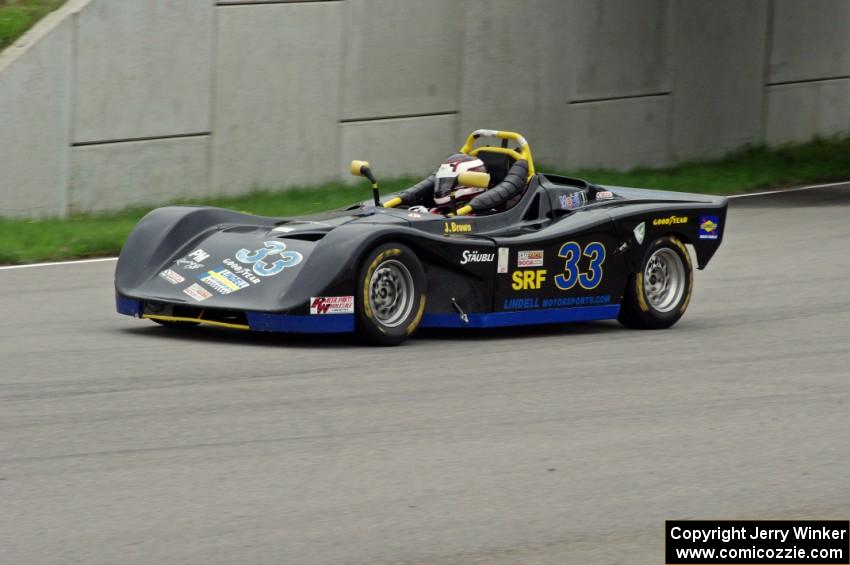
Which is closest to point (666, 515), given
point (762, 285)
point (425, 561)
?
point (425, 561)

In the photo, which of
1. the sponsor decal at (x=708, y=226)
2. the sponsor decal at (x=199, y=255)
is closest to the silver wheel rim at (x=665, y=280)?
the sponsor decal at (x=708, y=226)

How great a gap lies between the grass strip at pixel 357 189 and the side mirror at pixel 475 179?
→ 15.9ft

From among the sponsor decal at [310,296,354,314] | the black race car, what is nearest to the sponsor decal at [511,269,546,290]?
the black race car

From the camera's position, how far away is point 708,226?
1154 centimetres

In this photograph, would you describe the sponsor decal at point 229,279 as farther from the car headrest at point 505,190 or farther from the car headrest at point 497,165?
the car headrest at point 497,165

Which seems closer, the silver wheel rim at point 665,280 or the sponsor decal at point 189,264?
the sponsor decal at point 189,264

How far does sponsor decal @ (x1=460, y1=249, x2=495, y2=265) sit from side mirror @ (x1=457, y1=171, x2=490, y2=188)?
0.63m

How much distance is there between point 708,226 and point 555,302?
65.3 inches

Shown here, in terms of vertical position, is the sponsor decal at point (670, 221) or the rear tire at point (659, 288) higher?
the sponsor decal at point (670, 221)

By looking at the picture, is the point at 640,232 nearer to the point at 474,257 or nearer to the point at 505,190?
the point at 505,190

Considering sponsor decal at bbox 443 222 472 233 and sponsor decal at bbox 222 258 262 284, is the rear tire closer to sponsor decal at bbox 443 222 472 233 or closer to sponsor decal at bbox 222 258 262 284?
sponsor decal at bbox 443 222 472 233

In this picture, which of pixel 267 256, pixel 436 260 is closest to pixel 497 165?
pixel 436 260

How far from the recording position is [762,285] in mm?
13438

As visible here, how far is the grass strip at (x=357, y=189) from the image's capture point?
46.9ft
